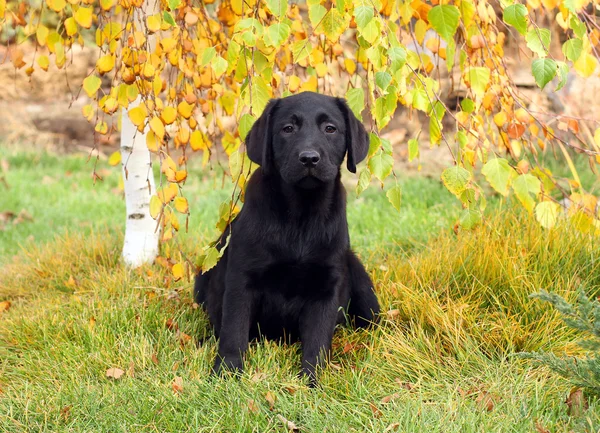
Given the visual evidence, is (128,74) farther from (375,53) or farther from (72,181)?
(72,181)

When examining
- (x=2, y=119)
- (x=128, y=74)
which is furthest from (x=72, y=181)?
(x=128, y=74)

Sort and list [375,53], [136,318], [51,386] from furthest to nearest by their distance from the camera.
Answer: [136,318], [51,386], [375,53]

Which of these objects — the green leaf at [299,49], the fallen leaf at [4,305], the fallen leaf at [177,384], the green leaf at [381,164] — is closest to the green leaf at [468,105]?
the green leaf at [381,164]

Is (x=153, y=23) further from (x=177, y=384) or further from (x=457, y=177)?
(x=177, y=384)

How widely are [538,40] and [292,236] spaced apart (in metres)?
1.18

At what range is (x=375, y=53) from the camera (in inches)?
89.8

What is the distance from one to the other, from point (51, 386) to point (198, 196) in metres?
3.80

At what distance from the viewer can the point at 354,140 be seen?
293cm

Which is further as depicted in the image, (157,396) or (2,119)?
(2,119)

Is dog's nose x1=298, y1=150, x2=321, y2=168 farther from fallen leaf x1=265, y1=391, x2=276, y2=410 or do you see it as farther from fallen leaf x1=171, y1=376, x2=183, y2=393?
fallen leaf x1=171, y1=376, x2=183, y2=393

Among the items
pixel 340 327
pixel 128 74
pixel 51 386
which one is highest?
pixel 128 74

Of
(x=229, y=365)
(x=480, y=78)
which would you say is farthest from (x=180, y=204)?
(x=480, y=78)

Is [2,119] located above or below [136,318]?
above

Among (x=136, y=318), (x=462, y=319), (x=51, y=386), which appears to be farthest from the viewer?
(x=136, y=318)
